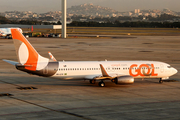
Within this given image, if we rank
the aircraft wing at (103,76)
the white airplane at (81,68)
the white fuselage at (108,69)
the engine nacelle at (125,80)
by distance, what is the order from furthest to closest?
the white fuselage at (108,69), the aircraft wing at (103,76), the white airplane at (81,68), the engine nacelle at (125,80)

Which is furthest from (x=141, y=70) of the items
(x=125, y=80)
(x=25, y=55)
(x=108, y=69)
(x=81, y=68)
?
(x=25, y=55)

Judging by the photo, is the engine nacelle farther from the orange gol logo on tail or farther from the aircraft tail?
the aircraft tail

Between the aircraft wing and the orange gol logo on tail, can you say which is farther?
the orange gol logo on tail

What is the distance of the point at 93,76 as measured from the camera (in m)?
42.8

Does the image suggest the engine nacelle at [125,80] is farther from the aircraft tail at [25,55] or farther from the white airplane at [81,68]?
the aircraft tail at [25,55]

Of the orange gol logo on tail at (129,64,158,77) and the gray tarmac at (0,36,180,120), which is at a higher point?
the orange gol logo on tail at (129,64,158,77)

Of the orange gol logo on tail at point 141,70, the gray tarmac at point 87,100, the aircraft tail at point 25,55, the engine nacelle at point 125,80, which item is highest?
the aircraft tail at point 25,55

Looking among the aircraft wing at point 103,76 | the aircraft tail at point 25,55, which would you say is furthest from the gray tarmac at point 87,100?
the aircraft tail at point 25,55

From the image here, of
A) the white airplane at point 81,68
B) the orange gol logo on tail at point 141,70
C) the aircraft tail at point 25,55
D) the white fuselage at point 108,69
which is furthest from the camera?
the orange gol logo on tail at point 141,70

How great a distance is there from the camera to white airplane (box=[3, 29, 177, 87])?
136 ft

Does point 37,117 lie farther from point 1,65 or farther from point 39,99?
point 1,65

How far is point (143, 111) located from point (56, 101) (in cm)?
1040

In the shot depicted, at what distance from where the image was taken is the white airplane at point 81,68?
136 ft

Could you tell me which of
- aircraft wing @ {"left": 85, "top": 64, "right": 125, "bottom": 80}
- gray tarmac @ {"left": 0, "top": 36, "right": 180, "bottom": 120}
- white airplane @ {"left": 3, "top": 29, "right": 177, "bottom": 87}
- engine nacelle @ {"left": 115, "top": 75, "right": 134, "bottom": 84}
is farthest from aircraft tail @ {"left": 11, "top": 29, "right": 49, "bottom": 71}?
engine nacelle @ {"left": 115, "top": 75, "right": 134, "bottom": 84}
